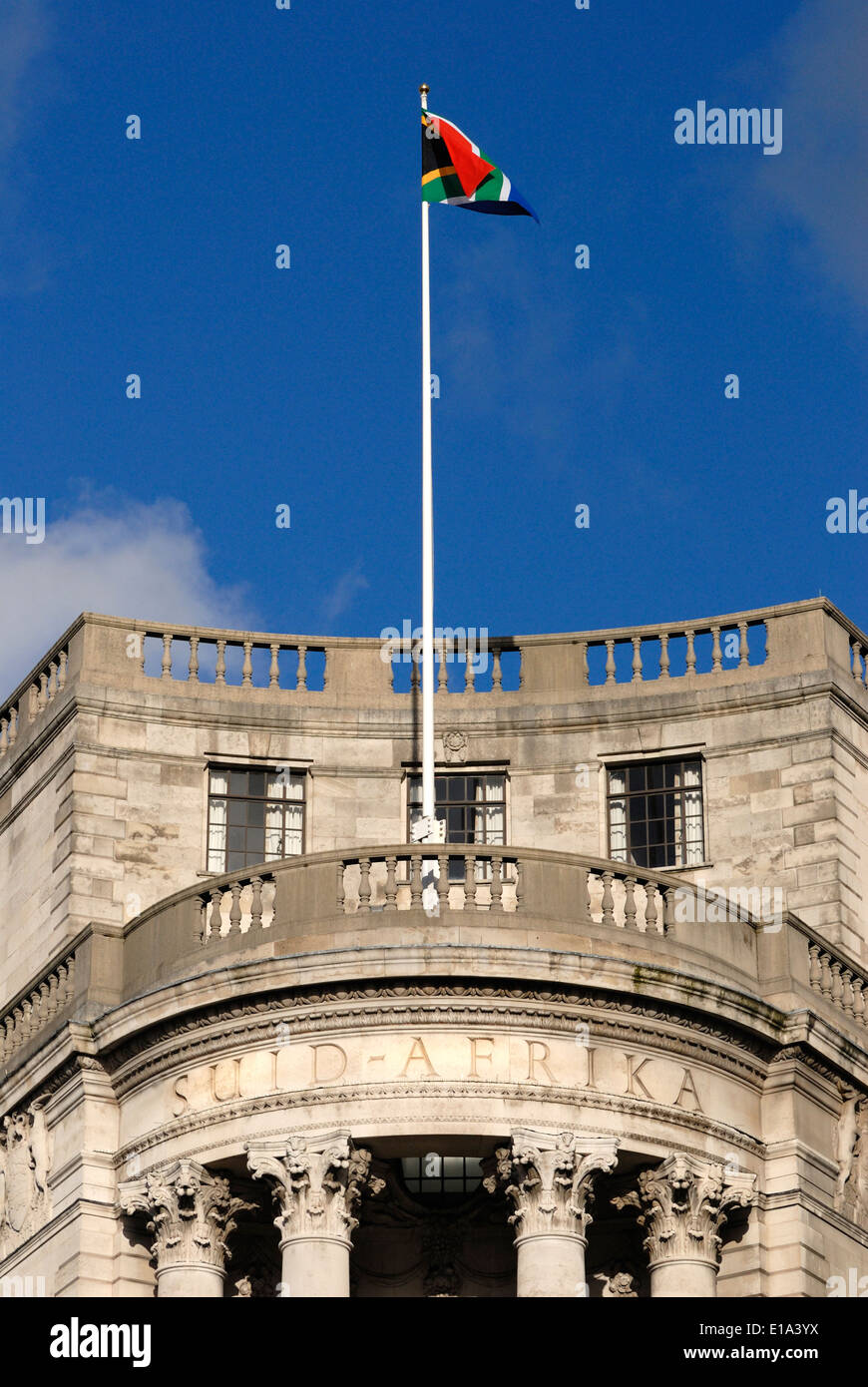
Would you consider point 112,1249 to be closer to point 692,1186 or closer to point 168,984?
A: point 168,984

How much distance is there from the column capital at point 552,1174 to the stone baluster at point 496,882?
3.21 meters

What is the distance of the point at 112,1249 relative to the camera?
45031 mm

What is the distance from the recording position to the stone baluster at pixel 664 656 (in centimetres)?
5275

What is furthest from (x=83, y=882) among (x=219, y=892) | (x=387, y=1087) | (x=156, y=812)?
(x=387, y=1087)

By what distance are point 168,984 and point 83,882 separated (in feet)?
19.0

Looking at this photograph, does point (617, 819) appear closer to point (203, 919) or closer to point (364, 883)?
point (364, 883)

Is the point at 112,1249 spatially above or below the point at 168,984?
below

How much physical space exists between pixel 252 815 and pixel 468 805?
3.55 m

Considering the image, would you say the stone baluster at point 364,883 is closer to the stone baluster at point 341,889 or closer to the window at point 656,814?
the stone baluster at point 341,889

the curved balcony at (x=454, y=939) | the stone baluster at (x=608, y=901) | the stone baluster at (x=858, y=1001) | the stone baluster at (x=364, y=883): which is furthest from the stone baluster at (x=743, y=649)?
the stone baluster at (x=364, y=883)

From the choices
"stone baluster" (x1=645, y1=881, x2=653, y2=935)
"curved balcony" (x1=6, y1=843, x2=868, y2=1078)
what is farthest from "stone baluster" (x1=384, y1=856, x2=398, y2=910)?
"stone baluster" (x1=645, y1=881, x2=653, y2=935)

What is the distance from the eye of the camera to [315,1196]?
4284 cm

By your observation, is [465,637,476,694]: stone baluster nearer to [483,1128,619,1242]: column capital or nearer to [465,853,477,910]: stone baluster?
[465,853,477,910]: stone baluster
